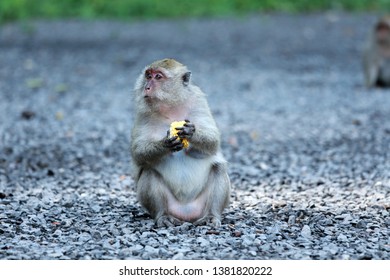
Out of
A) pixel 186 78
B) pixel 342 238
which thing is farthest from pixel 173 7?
pixel 342 238

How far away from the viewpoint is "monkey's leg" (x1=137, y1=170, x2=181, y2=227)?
17.0 ft

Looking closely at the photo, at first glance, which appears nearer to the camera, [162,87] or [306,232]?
[306,232]

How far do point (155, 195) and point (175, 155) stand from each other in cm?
29

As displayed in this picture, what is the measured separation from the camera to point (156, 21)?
19.4 metres

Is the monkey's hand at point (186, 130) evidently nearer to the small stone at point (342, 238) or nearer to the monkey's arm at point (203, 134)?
the monkey's arm at point (203, 134)

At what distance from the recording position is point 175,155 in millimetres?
5250

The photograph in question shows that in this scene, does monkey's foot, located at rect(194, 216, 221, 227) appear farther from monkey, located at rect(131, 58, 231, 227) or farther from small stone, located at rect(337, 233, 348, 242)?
small stone, located at rect(337, 233, 348, 242)

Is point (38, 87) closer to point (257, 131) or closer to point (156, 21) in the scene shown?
point (257, 131)

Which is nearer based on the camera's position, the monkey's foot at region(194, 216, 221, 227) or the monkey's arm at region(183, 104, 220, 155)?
the monkey's arm at region(183, 104, 220, 155)

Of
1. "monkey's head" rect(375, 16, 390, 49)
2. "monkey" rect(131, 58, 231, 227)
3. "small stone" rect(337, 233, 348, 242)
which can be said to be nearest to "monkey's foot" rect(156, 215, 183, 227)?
"monkey" rect(131, 58, 231, 227)

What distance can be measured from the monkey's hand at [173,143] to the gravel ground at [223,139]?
51cm

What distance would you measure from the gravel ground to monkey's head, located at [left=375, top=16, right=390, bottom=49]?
715mm

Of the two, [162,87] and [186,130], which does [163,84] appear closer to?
[162,87]
